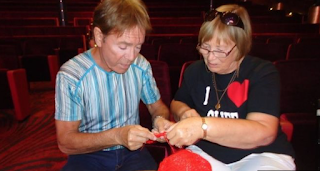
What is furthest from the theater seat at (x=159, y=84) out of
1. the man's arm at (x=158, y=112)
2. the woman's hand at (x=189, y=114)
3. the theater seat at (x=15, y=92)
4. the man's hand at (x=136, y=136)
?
the theater seat at (x=15, y=92)

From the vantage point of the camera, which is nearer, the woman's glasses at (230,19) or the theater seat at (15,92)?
the woman's glasses at (230,19)

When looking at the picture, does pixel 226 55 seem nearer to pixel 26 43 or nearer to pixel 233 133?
pixel 233 133

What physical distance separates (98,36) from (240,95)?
0.75 meters

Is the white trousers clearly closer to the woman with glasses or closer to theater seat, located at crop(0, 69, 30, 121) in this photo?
the woman with glasses

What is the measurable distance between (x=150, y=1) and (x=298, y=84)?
10.8 meters

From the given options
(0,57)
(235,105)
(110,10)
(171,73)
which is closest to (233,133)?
(235,105)

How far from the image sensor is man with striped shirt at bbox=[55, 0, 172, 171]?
4.07 ft

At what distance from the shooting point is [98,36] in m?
1.31

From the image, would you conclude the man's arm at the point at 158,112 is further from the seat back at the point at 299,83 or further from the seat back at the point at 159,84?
the seat back at the point at 299,83

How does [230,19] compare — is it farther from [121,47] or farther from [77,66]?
[77,66]

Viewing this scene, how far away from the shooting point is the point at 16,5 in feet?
33.4

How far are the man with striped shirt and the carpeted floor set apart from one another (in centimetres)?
125

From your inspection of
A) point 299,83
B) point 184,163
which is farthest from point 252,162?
point 299,83

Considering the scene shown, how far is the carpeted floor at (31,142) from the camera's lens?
250 centimetres
